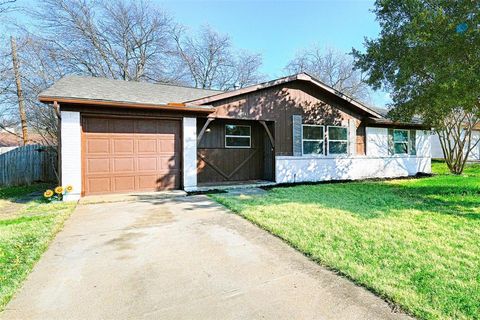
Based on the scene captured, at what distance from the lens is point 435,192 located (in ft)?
27.0

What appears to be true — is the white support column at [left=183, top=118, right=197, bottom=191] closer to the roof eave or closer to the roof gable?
the roof eave

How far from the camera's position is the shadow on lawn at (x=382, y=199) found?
5988mm

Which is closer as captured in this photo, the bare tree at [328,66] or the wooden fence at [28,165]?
the wooden fence at [28,165]

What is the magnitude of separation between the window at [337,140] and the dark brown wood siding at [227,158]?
286 cm

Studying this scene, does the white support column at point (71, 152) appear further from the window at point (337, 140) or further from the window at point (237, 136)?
the window at point (337, 140)

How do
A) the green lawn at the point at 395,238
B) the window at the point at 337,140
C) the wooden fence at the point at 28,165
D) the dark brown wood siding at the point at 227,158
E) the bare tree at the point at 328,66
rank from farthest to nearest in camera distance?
the bare tree at the point at 328,66 → the window at the point at 337,140 → the wooden fence at the point at 28,165 → the dark brown wood siding at the point at 227,158 → the green lawn at the point at 395,238

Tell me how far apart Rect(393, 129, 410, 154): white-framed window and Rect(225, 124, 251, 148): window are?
24.5 ft

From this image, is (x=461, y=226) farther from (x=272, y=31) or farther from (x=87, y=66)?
(x=87, y=66)

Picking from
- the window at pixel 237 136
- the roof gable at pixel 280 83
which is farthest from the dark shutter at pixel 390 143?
the window at pixel 237 136

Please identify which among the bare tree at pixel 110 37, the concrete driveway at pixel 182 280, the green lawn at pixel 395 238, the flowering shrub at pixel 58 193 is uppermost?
the bare tree at pixel 110 37

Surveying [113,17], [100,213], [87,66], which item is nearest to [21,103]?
[87,66]

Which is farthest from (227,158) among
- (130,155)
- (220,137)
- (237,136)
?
(130,155)

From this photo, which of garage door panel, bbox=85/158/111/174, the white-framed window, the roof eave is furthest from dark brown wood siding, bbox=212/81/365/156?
garage door panel, bbox=85/158/111/174

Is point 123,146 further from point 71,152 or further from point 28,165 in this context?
point 28,165
